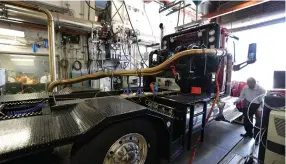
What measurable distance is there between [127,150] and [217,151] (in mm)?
1810

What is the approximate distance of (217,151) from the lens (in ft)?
7.62

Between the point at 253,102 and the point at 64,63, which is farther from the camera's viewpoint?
the point at 64,63

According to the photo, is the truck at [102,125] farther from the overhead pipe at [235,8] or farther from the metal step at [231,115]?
the overhead pipe at [235,8]

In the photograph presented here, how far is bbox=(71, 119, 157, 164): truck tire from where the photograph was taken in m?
1.16

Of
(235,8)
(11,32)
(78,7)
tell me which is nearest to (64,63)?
(11,32)

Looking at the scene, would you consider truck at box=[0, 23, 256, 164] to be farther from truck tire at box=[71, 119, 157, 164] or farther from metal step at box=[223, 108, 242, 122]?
metal step at box=[223, 108, 242, 122]

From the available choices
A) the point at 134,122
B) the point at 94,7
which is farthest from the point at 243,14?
the point at 134,122

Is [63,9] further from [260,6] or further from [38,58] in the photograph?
[260,6]

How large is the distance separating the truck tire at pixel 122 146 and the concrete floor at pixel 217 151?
1.26 ft

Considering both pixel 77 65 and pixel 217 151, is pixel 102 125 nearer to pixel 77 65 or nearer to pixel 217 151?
pixel 217 151

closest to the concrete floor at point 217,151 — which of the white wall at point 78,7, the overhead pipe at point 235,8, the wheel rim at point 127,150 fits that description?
the wheel rim at point 127,150

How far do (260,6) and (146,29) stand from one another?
4441 mm

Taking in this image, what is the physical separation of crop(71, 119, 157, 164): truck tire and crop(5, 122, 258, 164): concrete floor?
0.38 m

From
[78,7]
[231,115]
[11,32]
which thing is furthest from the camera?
[78,7]
